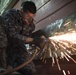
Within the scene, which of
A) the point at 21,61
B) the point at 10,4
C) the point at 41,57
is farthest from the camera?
the point at 10,4

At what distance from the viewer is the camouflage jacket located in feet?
8.29

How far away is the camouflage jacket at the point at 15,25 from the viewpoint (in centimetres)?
253

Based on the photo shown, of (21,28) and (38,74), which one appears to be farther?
(38,74)

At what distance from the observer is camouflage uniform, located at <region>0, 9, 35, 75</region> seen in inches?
100

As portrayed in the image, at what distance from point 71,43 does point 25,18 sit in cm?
62

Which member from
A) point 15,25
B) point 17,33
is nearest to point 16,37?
point 17,33

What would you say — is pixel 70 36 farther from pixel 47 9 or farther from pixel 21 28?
pixel 47 9

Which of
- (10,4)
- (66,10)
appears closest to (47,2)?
(66,10)

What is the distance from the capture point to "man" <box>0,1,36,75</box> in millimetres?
2529

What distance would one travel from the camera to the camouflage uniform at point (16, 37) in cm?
254

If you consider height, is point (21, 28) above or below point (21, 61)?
above

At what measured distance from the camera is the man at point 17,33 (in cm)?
253

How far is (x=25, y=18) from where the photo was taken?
2.60 meters

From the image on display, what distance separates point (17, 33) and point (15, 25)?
10cm
